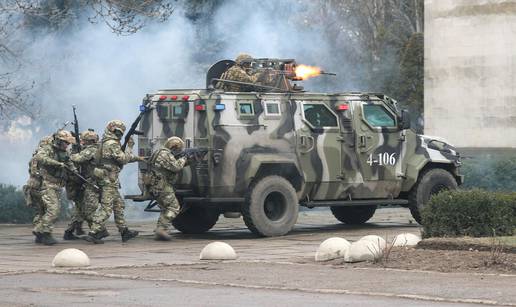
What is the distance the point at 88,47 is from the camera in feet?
94.0

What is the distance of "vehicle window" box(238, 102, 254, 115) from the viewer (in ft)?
64.8

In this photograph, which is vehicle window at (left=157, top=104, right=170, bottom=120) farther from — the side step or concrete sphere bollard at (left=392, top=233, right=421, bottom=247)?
concrete sphere bollard at (left=392, top=233, right=421, bottom=247)

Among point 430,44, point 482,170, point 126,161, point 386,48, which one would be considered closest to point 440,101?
point 430,44

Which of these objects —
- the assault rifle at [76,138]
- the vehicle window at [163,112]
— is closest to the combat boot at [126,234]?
the assault rifle at [76,138]

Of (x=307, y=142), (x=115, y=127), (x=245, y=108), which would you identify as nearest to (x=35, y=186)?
(x=115, y=127)

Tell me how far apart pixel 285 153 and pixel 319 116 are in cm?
97

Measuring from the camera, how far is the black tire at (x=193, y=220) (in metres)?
20.9

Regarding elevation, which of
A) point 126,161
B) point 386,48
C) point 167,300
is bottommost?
point 167,300

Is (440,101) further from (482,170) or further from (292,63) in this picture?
(292,63)

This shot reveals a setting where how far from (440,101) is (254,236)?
16.7 metres

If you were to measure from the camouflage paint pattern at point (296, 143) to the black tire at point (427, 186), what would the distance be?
14 cm

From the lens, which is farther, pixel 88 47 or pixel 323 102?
pixel 88 47

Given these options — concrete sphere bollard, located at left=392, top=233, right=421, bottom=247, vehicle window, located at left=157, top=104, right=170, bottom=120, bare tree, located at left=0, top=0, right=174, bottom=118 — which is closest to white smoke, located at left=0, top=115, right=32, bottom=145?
bare tree, located at left=0, top=0, right=174, bottom=118

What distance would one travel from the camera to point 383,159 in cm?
2119
